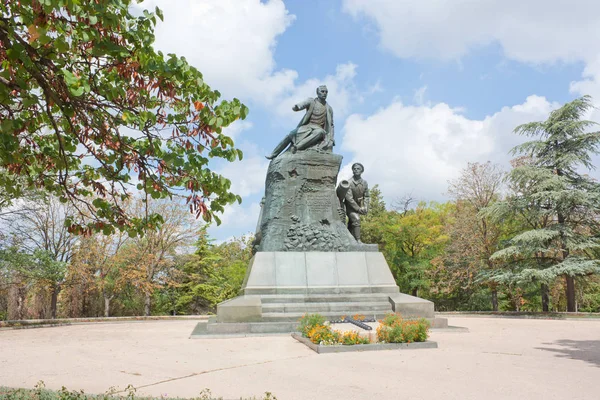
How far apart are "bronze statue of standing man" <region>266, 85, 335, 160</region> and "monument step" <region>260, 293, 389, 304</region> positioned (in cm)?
454

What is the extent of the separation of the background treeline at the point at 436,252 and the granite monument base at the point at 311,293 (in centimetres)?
807

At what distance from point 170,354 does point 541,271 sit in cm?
1744

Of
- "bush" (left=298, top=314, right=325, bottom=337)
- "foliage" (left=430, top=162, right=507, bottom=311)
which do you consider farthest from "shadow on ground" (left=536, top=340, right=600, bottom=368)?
"foliage" (left=430, top=162, right=507, bottom=311)

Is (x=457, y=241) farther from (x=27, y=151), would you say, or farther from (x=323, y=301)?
(x=27, y=151)

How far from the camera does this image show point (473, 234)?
26.0 m

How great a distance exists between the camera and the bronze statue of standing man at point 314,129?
46.0 ft

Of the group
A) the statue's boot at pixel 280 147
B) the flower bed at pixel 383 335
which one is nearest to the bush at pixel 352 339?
the flower bed at pixel 383 335

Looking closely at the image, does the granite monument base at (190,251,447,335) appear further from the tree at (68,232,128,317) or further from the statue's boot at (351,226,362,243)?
the tree at (68,232,128,317)

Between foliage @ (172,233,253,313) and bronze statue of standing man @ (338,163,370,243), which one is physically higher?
bronze statue of standing man @ (338,163,370,243)

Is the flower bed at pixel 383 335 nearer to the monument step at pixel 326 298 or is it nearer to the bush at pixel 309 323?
the bush at pixel 309 323

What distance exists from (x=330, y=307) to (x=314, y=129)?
18.2ft

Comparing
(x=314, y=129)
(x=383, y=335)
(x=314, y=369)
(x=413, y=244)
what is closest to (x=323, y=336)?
(x=383, y=335)

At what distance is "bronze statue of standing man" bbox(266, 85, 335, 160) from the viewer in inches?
552

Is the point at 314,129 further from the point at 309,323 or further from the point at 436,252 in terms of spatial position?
the point at 436,252
